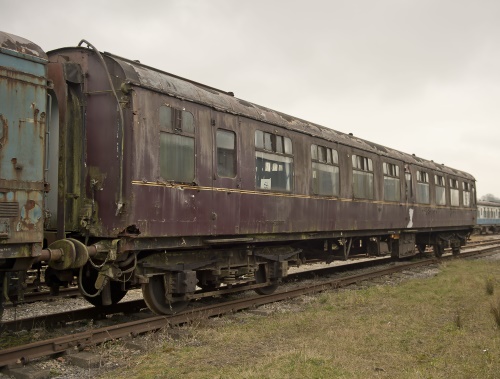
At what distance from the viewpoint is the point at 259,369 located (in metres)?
5.13

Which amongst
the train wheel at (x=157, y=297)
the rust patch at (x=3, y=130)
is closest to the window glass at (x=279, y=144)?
the train wheel at (x=157, y=297)

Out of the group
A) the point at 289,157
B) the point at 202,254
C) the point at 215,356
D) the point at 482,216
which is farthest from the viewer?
the point at 482,216

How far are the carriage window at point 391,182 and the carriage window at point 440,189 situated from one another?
399 cm

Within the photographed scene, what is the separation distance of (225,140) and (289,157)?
2.08 m

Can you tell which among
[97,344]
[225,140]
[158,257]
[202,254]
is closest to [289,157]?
[225,140]

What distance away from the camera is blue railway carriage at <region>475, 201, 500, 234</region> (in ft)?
136

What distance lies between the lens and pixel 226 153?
8.39 meters

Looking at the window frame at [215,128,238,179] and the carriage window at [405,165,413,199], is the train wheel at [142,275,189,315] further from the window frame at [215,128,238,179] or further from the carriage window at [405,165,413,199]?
the carriage window at [405,165,413,199]

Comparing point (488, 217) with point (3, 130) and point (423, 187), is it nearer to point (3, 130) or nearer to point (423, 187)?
point (423, 187)

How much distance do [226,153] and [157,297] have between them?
2.66 meters

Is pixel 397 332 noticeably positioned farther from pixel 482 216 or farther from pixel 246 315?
pixel 482 216

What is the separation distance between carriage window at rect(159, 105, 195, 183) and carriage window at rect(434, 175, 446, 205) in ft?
44.1

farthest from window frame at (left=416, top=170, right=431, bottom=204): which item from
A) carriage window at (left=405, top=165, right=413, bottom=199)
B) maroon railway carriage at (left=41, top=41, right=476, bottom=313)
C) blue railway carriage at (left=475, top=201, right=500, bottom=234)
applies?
blue railway carriage at (left=475, top=201, right=500, bottom=234)

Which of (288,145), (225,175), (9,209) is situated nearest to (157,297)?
(225,175)
